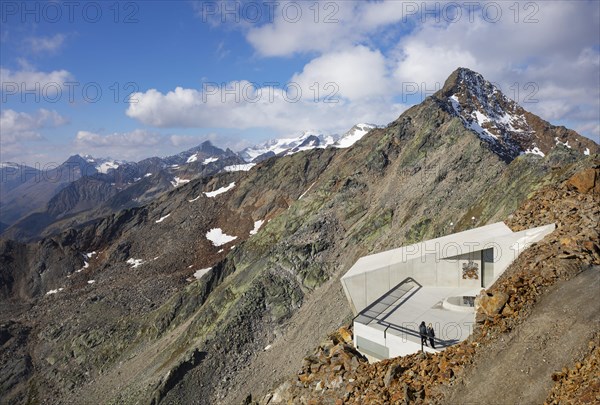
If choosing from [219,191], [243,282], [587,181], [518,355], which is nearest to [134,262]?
[219,191]

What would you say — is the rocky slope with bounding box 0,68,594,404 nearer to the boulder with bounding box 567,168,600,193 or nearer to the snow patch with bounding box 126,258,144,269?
the snow patch with bounding box 126,258,144,269

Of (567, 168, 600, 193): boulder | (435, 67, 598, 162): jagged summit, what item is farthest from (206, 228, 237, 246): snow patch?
(567, 168, 600, 193): boulder

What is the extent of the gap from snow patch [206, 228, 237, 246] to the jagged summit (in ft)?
184

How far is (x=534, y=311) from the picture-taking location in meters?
15.1

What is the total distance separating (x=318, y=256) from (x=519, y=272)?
1332 inches

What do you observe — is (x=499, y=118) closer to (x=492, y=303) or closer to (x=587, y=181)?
(x=587, y=181)

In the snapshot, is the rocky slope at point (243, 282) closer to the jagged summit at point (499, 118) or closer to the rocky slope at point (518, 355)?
the jagged summit at point (499, 118)

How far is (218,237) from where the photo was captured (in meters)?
100

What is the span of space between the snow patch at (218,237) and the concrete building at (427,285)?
7439cm

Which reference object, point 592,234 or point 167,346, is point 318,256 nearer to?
point 167,346

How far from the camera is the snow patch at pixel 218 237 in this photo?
97.6 metres

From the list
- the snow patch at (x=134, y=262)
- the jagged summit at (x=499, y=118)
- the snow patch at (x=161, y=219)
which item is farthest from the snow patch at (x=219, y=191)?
the jagged summit at (x=499, y=118)

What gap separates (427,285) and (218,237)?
3181 inches

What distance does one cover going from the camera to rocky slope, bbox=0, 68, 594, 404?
1554 inches
